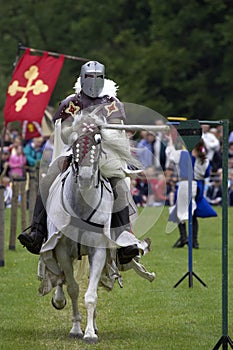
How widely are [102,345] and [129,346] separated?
0.79 feet

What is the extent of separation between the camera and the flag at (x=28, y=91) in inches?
882

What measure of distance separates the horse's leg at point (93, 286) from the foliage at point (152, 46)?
3208cm

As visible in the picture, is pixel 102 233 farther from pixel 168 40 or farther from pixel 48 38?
pixel 48 38

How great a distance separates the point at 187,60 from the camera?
144 ft

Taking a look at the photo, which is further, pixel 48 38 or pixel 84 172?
pixel 48 38

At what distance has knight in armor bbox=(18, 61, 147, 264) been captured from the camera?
1062 cm

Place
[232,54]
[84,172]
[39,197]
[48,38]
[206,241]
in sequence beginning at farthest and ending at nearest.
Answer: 1. [48,38]
2. [232,54]
3. [206,241]
4. [39,197]
5. [84,172]

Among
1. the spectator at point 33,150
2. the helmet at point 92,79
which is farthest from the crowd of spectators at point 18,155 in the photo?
the helmet at point 92,79

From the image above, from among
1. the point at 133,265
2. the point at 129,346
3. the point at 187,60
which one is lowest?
the point at 129,346

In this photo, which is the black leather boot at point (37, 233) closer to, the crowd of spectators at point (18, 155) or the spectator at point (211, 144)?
the crowd of spectators at point (18, 155)

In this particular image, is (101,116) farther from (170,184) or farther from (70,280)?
(170,184)

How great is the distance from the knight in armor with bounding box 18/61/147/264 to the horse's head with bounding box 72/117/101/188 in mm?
301

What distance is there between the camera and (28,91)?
22531mm

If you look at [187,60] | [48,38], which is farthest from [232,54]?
[48,38]
